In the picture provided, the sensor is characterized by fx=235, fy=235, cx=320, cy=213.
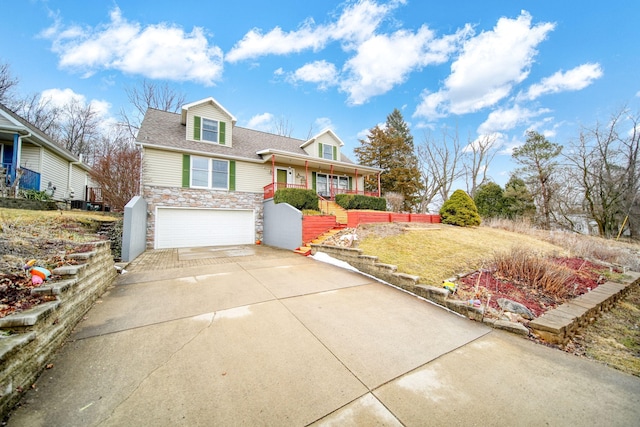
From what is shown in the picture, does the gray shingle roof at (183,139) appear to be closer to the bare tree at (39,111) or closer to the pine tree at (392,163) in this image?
the pine tree at (392,163)

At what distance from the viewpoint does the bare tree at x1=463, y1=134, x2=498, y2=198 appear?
22828 mm

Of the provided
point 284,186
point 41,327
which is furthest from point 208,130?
point 41,327

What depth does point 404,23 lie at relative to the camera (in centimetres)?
1096

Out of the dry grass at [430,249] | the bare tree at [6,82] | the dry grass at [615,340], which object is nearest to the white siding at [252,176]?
the dry grass at [430,249]

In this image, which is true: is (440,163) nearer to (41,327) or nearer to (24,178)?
(41,327)

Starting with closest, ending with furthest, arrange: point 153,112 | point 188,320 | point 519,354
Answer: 1. point 519,354
2. point 188,320
3. point 153,112

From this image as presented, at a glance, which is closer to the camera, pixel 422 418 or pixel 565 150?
pixel 422 418

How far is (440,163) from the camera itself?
24328 mm

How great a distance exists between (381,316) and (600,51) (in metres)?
15.4

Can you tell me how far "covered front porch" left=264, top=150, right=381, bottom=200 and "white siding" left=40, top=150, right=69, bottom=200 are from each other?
10.6 metres

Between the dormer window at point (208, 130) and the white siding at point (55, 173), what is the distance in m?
7.25

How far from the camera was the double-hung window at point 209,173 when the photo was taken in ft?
38.1

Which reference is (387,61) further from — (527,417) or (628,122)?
(628,122)

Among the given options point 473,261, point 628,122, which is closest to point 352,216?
point 473,261
